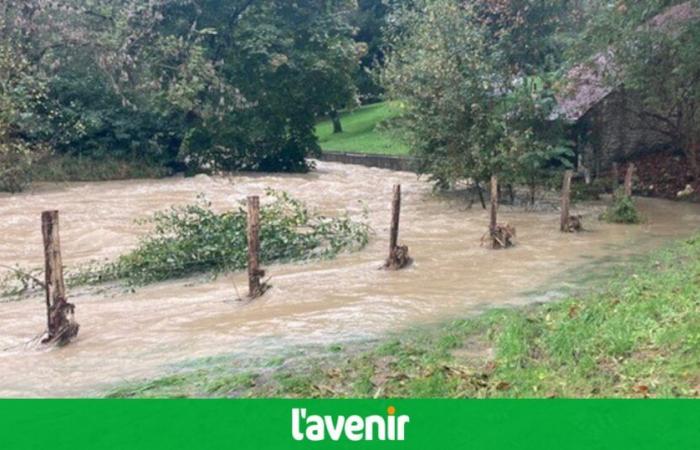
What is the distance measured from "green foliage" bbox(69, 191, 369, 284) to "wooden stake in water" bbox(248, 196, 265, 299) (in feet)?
8.17

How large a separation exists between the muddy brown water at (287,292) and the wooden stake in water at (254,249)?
0.28 meters

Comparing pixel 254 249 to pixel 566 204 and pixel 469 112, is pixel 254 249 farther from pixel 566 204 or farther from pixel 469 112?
pixel 469 112

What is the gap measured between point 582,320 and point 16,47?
23362mm

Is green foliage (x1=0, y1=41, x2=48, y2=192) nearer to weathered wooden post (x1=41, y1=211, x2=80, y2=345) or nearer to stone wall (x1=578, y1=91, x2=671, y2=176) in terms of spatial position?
weathered wooden post (x1=41, y1=211, x2=80, y2=345)

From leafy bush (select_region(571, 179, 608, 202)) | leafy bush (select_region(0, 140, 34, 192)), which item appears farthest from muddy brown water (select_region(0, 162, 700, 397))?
leafy bush (select_region(0, 140, 34, 192))

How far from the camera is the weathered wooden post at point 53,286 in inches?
402

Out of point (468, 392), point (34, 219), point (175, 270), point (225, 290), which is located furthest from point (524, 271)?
point (34, 219)

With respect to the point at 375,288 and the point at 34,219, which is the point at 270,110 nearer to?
the point at 34,219

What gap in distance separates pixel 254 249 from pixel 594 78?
14.4 meters

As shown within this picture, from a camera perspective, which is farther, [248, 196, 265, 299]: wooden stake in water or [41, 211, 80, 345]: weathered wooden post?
[248, 196, 265, 299]: wooden stake in water
